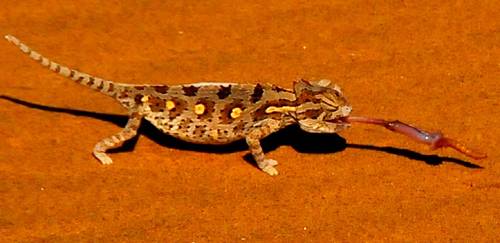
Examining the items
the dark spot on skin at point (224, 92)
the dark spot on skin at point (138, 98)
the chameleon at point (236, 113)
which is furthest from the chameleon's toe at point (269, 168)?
the dark spot on skin at point (138, 98)

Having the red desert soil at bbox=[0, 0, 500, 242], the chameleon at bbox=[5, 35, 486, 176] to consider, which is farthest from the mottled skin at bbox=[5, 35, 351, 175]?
the red desert soil at bbox=[0, 0, 500, 242]

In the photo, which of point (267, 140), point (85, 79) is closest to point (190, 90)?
point (267, 140)

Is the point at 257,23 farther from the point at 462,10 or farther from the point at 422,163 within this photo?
the point at 422,163

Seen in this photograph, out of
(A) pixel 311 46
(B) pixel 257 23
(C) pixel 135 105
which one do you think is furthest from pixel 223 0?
(C) pixel 135 105

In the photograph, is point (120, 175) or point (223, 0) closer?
point (120, 175)

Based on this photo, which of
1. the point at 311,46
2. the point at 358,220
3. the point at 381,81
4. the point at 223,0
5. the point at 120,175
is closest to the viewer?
the point at 358,220

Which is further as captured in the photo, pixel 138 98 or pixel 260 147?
pixel 138 98

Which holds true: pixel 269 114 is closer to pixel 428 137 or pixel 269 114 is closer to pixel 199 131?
pixel 199 131
